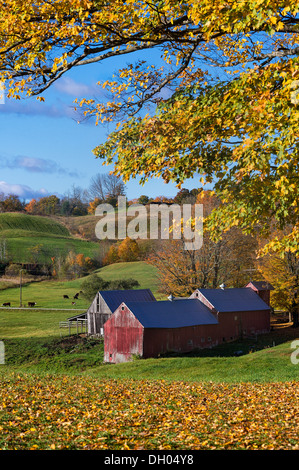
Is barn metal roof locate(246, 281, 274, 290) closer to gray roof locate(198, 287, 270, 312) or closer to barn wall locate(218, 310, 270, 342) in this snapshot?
gray roof locate(198, 287, 270, 312)

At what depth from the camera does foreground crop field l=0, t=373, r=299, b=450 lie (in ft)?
27.3

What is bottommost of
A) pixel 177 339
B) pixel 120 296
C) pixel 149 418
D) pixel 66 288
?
pixel 177 339

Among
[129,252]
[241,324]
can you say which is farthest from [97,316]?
[129,252]

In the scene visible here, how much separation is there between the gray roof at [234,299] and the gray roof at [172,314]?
1.60 meters

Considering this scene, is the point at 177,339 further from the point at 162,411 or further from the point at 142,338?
the point at 162,411

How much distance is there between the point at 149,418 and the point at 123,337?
26.1 meters

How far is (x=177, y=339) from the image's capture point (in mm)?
36969

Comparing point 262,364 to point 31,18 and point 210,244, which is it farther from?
point 210,244

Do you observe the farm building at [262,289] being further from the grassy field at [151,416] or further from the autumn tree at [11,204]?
the autumn tree at [11,204]

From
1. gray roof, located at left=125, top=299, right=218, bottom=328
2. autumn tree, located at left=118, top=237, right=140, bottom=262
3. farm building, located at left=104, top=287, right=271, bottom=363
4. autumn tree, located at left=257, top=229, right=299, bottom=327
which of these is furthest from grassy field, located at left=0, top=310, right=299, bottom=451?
autumn tree, located at left=118, top=237, right=140, bottom=262

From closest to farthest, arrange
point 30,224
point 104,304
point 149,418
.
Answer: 1. point 149,418
2. point 104,304
3. point 30,224

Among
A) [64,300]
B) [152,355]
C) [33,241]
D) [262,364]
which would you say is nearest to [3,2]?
[262,364]

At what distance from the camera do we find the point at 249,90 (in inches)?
496
